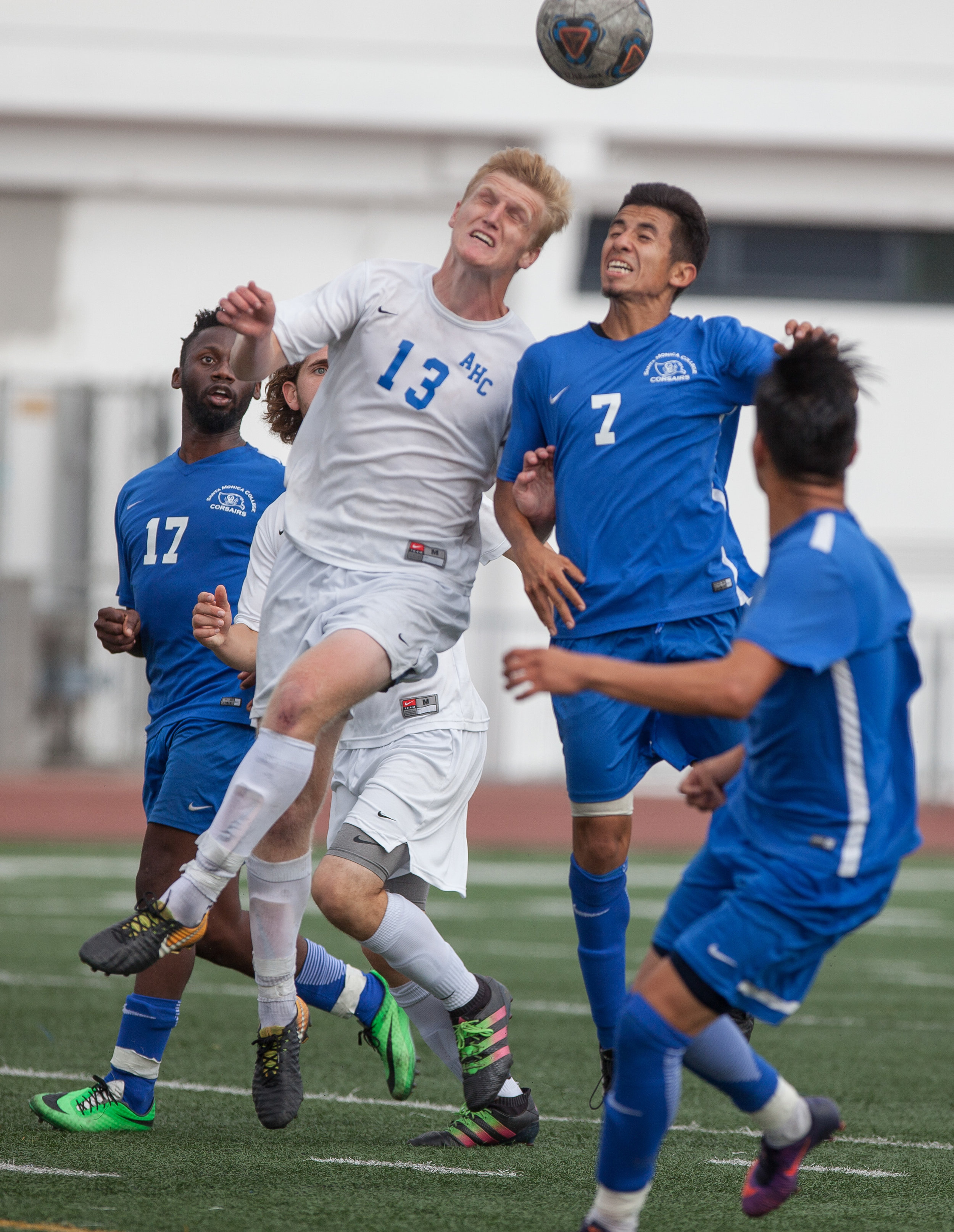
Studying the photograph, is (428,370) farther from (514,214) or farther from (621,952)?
(621,952)

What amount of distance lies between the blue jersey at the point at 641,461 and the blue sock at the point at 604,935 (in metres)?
0.76

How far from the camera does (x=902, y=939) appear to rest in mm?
11031

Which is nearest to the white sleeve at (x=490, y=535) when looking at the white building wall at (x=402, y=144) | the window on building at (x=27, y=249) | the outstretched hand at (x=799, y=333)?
the outstretched hand at (x=799, y=333)

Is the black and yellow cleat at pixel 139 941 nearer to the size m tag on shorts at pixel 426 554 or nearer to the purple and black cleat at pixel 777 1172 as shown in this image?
the size m tag on shorts at pixel 426 554

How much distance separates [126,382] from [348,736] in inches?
566

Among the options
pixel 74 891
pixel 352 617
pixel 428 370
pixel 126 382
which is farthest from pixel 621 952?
pixel 126 382

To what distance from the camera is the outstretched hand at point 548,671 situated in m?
3.18

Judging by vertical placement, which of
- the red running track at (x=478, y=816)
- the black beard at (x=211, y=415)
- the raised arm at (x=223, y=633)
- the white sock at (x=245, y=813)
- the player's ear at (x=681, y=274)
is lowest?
the red running track at (x=478, y=816)

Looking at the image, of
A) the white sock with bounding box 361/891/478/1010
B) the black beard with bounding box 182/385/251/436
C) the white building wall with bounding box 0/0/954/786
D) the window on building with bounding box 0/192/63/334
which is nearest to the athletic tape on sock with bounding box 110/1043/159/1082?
the white sock with bounding box 361/891/478/1010

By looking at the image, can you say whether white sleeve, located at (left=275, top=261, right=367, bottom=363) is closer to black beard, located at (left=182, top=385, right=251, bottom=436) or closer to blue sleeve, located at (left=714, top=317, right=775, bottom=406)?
black beard, located at (left=182, top=385, right=251, bottom=436)

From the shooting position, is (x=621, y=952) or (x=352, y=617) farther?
(x=621, y=952)

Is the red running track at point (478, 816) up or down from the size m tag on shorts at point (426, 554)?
down

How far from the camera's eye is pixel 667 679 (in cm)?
321

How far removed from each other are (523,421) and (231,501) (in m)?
1.11
